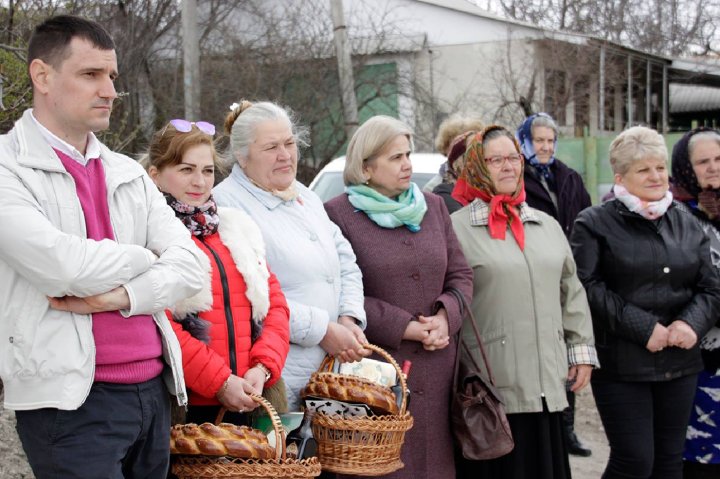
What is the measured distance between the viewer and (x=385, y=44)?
19.4m

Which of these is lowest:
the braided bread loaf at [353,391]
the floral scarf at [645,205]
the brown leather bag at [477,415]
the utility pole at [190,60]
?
the brown leather bag at [477,415]

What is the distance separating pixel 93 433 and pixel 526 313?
2.46 m

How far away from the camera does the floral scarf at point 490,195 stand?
4633mm

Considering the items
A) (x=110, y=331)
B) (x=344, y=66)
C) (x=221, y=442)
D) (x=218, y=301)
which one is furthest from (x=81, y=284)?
(x=344, y=66)

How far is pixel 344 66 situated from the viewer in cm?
1252

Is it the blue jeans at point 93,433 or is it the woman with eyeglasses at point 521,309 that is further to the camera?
the woman with eyeglasses at point 521,309

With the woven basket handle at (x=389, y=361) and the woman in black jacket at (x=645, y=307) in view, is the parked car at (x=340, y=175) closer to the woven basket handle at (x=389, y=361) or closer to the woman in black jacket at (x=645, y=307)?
the woman in black jacket at (x=645, y=307)

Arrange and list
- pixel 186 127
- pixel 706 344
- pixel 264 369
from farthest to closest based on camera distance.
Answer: pixel 706 344 < pixel 186 127 < pixel 264 369

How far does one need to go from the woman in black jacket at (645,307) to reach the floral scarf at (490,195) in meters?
0.44

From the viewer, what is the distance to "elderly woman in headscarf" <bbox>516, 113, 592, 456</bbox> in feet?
20.7

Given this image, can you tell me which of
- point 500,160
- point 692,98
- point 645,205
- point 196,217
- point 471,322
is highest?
point 692,98

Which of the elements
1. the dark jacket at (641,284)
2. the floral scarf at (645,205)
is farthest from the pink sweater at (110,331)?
the floral scarf at (645,205)

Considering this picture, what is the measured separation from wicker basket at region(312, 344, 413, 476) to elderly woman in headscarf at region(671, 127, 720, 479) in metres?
2.25

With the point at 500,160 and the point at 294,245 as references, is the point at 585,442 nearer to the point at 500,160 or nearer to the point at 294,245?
the point at 500,160
